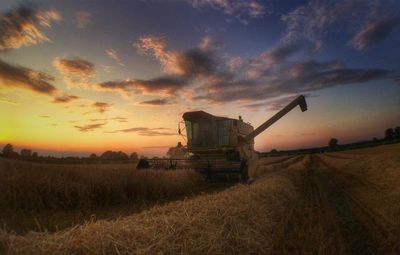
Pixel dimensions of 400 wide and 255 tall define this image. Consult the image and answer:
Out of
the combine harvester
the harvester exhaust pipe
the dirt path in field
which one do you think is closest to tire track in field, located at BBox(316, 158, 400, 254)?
the dirt path in field

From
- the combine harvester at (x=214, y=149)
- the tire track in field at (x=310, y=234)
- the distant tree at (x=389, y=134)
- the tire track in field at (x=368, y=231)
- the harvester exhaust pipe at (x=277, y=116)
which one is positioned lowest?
the tire track in field at (x=368, y=231)

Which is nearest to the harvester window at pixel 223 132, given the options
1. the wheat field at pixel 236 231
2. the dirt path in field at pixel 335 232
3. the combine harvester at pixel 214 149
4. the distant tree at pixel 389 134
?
the combine harvester at pixel 214 149

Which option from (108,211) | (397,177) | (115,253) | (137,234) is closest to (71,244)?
(115,253)

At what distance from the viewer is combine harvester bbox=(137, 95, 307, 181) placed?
643 inches

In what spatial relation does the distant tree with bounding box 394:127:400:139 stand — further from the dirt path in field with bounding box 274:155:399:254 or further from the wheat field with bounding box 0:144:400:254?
the dirt path in field with bounding box 274:155:399:254

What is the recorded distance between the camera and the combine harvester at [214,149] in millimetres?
16328

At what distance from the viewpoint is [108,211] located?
369 inches

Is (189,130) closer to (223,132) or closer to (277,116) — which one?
(223,132)

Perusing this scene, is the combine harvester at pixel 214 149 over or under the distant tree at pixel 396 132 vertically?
under

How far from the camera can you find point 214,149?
17703 millimetres

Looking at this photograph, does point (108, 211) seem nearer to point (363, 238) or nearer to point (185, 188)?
point (185, 188)

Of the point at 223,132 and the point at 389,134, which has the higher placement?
the point at 389,134

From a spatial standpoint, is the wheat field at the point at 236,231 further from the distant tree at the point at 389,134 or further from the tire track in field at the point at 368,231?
the distant tree at the point at 389,134

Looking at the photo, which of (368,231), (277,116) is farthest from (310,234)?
(277,116)
